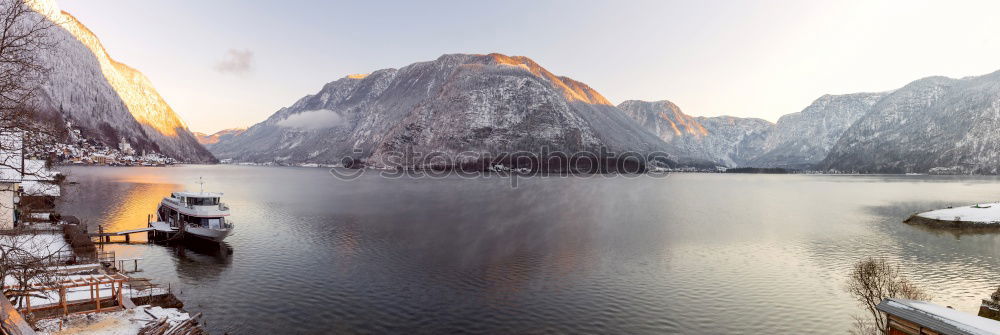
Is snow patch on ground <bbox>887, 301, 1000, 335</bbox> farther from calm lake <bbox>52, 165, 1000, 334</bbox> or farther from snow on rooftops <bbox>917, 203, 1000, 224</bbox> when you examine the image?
snow on rooftops <bbox>917, 203, 1000, 224</bbox>

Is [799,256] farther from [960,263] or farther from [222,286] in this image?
[222,286]

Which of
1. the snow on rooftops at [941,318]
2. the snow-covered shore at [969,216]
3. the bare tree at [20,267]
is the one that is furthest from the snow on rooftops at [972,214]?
the bare tree at [20,267]

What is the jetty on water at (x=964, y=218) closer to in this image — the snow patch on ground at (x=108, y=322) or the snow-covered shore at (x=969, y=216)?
the snow-covered shore at (x=969, y=216)

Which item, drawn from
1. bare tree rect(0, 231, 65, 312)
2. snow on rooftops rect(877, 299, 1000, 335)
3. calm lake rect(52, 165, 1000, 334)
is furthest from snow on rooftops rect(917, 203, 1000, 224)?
bare tree rect(0, 231, 65, 312)

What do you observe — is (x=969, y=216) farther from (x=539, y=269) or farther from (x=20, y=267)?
(x=20, y=267)

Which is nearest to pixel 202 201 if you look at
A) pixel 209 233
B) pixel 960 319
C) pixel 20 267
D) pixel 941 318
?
pixel 209 233

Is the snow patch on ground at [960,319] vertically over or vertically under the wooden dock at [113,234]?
over
